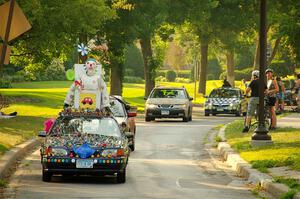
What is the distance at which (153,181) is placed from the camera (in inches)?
627

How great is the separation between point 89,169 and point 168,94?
23.6 metres

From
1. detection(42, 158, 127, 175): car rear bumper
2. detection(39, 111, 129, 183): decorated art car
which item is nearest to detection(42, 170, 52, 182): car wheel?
detection(39, 111, 129, 183): decorated art car

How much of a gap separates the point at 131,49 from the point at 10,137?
7736 centimetres

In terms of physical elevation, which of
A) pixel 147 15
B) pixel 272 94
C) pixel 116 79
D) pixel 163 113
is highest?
pixel 147 15

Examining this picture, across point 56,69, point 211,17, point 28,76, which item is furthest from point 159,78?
point 28,76

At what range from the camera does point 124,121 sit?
2169 cm

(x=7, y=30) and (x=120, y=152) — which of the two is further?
(x=120, y=152)

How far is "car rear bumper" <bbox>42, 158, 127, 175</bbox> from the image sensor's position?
1518 centimetres

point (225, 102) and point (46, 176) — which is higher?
point (225, 102)

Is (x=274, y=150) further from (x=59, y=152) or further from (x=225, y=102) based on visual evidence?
(x=225, y=102)

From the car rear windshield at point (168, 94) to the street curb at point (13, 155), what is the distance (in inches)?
584

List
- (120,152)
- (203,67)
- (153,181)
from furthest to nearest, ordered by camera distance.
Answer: (203,67) < (153,181) < (120,152)

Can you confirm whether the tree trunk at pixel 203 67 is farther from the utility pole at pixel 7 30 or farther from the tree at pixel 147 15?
the utility pole at pixel 7 30

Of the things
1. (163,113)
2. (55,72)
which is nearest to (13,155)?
(163,113)
